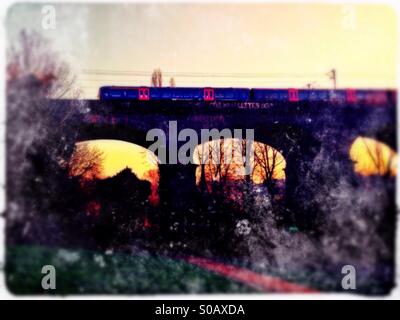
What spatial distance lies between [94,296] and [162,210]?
2.45m

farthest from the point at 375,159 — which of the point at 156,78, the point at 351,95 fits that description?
the point at 156,78

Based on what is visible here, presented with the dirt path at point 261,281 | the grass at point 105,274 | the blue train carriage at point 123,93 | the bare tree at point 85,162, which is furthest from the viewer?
the blue train carriage at point 123,93

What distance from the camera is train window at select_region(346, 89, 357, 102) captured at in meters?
6.52

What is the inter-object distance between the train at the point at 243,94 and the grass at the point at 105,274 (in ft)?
9.00

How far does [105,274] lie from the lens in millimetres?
6305

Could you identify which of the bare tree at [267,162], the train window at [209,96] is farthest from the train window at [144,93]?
Result: the bare tree at [267,162]

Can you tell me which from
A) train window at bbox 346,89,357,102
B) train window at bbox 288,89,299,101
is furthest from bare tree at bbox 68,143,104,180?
train window at bbox 346,89,357,102

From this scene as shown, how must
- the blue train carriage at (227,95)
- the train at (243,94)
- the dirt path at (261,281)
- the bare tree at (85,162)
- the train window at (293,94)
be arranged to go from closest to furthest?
1. the dirt path at (261,281)
2. the train at (243,94)
3. the bare tree at (85,162)
4. the train window at (293,94)
5. the blue train carriage at (227,95)

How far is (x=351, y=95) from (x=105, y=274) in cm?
489

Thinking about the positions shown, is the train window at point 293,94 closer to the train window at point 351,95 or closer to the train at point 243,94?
the train at point 243,94

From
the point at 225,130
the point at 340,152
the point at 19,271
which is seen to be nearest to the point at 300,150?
the point at 340,152

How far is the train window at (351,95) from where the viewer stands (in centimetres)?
652

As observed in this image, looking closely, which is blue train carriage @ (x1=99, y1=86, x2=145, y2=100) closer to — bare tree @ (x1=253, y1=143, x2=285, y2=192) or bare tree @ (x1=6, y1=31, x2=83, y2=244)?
bare tree @ (x1=6, y1=31, x2=83, y2=244)
